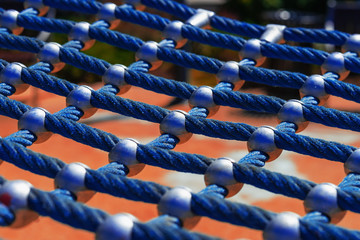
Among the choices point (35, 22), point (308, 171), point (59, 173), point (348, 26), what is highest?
point (348, 26)

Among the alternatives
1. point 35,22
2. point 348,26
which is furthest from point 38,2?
point 348,26

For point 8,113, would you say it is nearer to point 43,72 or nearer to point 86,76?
point 43,72

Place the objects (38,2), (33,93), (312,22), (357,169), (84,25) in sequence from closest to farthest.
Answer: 1. (357,169)
2. (84,25)
3. (38,2)
4. (33,93)
5. (312,22)

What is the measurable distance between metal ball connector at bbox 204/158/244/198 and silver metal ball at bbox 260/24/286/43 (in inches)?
16.0

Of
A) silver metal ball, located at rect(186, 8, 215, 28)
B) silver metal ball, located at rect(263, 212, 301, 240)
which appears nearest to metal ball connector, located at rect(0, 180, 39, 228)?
silver metal ball, located at rect(263, 212, 301, 240)

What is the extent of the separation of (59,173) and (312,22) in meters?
3.78

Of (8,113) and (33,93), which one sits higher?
(33,93)

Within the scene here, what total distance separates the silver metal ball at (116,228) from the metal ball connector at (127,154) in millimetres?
162

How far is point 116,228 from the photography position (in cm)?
46

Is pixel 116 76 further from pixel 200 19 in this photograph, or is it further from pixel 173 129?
pixel 200 19

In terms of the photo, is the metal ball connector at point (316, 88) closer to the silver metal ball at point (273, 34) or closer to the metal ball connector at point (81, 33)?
the silver metal ball at point (273, 34)

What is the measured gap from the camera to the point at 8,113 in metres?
0.70

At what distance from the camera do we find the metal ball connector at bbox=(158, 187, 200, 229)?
1.69 feet

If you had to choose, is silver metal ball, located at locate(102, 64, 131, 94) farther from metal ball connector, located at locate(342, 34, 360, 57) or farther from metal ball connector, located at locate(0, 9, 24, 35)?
metal ball connector, located at locate(342, 34, 360, 57)
